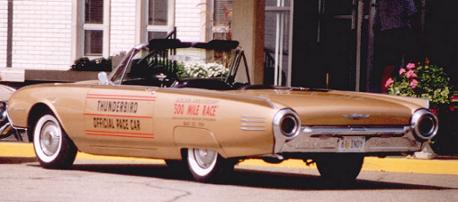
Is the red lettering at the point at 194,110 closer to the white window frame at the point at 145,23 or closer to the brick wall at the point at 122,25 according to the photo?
the white window frame at the point at 145,23

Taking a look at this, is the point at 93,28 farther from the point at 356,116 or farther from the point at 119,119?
the point at 356,116

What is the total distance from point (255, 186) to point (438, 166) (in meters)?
3.62

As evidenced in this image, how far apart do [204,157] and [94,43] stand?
10.3 metres

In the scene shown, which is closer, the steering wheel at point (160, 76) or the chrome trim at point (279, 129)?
the chrome trim at point (279, 129)

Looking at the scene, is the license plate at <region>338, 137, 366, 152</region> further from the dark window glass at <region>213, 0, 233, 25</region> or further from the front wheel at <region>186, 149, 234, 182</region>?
the dark window glass at <region>213, 0, 233, 25</region>

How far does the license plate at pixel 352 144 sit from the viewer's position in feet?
36.5

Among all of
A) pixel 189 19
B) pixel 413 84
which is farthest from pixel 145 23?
pixel 413 84

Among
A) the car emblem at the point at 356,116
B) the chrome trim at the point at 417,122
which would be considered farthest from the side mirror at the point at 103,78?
the chrome trim at the point at 417,122

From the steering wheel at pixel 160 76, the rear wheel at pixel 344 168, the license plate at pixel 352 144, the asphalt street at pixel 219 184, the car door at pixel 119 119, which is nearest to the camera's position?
the asphalt street at pixel 219 184

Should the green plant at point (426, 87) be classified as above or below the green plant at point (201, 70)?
below

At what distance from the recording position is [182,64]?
12.9 meters

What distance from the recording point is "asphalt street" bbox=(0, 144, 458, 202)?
10.5 meters

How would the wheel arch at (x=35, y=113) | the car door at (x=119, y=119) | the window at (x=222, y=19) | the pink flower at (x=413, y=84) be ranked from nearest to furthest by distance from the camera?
→ the car door at (x=119, y=119), the wheel arch at (x=35, y=113), the pink flower at (x=413, y=84), the window at (x=222, y=19)

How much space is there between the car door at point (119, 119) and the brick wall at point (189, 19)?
8.24m
